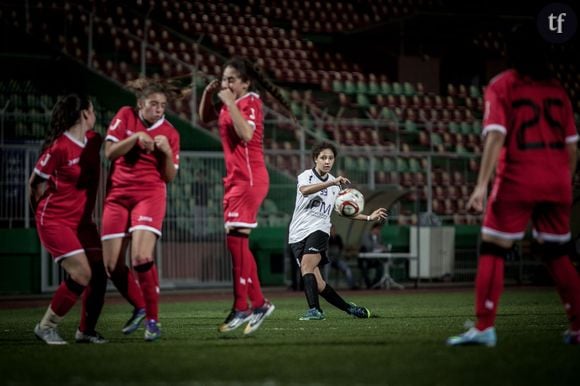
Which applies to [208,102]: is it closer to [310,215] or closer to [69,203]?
[69,203]

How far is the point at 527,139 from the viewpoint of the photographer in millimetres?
7574

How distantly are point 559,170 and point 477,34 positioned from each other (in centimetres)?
2811

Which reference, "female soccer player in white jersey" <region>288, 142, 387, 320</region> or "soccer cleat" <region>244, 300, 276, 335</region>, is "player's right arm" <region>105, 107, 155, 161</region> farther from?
"female soccer player in white jersey" <region>288, 142, 387, 320</region>

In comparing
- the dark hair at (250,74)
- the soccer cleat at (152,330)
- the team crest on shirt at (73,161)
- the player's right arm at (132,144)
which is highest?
the dark hair at (250,74)

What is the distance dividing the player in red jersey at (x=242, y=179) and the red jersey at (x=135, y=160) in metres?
0.51

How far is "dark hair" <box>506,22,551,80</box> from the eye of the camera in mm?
7656

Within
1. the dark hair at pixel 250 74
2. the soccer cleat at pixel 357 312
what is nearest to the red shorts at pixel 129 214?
the dark hair at pixel 250 74

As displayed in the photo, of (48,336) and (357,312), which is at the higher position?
(48,336)

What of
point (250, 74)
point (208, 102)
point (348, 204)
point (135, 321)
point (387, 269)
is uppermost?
point (250, 74)

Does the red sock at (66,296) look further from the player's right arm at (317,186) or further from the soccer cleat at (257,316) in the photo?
the player's right arm at (317,186)

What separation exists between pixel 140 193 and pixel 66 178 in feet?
2.04

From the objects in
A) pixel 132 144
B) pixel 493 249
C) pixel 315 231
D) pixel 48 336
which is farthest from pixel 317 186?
pixel 493 249

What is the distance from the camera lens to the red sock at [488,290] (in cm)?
750

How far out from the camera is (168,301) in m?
18.4
